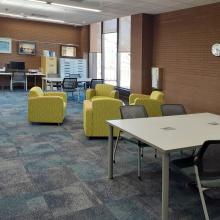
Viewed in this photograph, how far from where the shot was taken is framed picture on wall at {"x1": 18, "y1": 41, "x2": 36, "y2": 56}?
1152 cm

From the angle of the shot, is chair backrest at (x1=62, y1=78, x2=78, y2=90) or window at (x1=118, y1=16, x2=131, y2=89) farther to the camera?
window at (x1=118, y1=16, x2=131, y2=89)

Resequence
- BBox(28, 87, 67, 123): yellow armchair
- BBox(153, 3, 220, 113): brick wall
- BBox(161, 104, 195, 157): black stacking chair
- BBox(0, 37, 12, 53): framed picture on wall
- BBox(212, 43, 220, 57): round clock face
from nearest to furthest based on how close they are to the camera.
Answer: BBox(161, 104, 195, 157): black stacking chair → BBox(28, 87, 67, 123): yellow armchair → BBox(212, 43, 220, 57): round clock face → BBox(153, 3, 220, 113): brick wall → BBox(0, 37, 12, 53): framed picture on wall

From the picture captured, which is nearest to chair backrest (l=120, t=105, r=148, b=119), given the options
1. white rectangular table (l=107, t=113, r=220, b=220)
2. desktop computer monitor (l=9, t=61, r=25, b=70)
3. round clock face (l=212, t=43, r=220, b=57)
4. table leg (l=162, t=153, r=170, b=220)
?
white rectangular table (l=107, t=113, r=220, b=220)

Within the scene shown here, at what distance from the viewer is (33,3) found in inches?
285

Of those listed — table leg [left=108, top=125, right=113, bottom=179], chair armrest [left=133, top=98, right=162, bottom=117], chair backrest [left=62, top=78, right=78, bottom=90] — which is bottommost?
table leg [left=108, top=125, right=113, bottom=179]

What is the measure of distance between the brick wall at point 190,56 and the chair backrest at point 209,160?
4.21 metres

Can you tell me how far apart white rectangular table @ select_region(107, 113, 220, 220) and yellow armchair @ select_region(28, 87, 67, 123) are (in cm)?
287

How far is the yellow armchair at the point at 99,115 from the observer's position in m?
4.84

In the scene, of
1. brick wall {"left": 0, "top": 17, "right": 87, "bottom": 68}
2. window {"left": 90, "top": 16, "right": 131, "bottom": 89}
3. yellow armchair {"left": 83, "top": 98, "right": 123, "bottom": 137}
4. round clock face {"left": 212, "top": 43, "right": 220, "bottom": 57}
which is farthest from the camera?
brick wall {"left": 0, "top": 17, "right": 87, "bottom": 68}

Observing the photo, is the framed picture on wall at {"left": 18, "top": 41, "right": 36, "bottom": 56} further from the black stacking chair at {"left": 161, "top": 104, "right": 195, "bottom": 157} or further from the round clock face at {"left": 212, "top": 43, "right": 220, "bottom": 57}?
the black stacking chair at {"left": 161, "top": 104, "right": 195, "bottom": 157}

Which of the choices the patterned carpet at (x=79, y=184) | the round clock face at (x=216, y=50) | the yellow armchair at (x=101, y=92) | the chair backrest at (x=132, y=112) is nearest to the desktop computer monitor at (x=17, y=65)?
the yellow armchair at (x=101, y=92)

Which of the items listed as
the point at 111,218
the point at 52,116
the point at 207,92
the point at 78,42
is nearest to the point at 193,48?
the point at 207,92

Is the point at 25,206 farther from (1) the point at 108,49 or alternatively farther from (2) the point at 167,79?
(1) the point at 108,49

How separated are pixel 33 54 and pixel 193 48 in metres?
7.52
